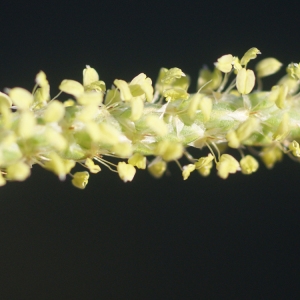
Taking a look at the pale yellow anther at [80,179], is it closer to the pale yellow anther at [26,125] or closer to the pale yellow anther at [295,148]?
the pale yellow anther at [26,125]

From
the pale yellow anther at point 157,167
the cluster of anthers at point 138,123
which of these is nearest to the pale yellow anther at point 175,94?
the cluster of anthers at point 138,123

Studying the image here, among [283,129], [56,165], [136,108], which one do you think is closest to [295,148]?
[283,129]

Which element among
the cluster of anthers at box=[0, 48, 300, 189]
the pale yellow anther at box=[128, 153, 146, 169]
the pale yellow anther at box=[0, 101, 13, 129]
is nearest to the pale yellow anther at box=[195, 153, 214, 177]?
the cluster of anthers at box=[0, 48, 300, 189]

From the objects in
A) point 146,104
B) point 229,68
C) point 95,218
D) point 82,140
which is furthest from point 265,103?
point 95,218

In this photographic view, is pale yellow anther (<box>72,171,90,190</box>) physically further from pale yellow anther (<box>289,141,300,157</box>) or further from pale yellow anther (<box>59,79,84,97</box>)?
pale yellow anther (<box>289,141,300,157</box>)

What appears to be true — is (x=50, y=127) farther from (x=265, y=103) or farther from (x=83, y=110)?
(x=265, y=103)

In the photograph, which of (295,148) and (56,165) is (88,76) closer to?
(56,165)
